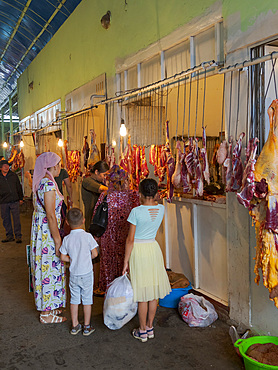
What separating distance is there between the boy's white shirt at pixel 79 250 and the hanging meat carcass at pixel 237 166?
5.25 ft

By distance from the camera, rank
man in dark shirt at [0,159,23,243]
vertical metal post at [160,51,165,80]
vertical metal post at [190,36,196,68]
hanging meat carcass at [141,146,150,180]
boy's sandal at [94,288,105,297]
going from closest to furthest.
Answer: vertical metal post at [190,36,196,68]
boy's sandal at [94,288,105,297]
vertical metal post at [160,51,165,80]
hanging meat carcass at [141,146,150,180]
man in dark shirt at [0,159,23,243]

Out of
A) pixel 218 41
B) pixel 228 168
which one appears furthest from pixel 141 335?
pixel 218 41

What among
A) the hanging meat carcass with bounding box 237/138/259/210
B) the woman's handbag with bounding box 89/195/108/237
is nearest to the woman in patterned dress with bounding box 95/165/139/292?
the woman's handbag with bounding box 89/195/108/237

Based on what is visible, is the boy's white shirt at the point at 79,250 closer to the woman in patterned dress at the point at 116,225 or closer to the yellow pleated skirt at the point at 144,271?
the yellow pleated skirt at the point at 144,271

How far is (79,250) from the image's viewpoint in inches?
155

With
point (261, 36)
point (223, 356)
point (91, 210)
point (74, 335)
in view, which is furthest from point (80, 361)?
point (261, 36)

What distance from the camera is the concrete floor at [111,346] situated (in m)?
3.47

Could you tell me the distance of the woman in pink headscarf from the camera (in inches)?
164

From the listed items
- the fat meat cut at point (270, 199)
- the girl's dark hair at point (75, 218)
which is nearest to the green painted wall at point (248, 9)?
the fat meat cut at point (270, 199)

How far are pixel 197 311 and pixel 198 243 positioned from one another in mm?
979

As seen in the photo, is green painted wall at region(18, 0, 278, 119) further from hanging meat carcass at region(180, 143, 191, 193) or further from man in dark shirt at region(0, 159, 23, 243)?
man in dark shirt at region(0, 159, 23, 243)

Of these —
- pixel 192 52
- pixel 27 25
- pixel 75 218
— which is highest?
pixel 27 25

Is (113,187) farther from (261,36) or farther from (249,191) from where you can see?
A: (261,36)

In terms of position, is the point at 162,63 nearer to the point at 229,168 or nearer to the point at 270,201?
the point at 229,168
